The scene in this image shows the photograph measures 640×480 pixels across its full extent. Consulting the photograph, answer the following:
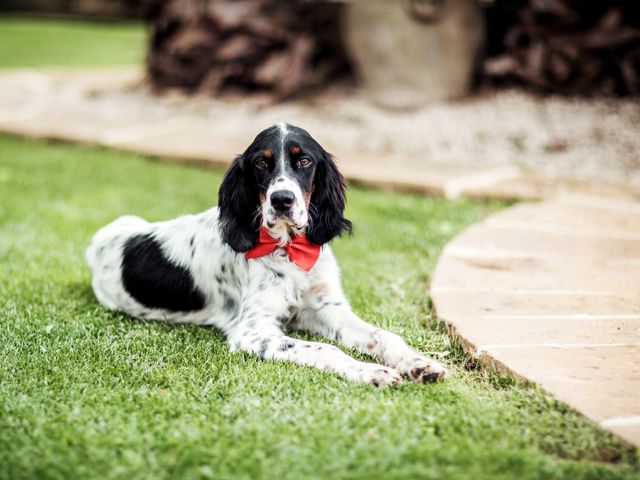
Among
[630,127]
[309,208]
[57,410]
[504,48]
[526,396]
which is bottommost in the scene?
[57,410]

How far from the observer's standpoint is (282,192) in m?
→ 3.38

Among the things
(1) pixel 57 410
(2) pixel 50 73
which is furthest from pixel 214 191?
(2) pixel 50 73

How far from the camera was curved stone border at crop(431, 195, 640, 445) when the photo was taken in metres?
2.93

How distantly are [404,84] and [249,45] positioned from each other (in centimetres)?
193

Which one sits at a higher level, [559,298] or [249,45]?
[249,45]

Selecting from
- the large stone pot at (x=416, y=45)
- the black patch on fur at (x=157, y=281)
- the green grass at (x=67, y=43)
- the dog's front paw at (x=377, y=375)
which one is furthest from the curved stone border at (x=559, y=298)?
the green grass at (x=67, y=43)

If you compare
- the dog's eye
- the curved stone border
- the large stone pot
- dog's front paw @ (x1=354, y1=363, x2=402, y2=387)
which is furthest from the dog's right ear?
the large stone pot

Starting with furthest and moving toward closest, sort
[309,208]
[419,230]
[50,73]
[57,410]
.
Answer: [50,73] < [419,230] < [309,208] < [57,410]

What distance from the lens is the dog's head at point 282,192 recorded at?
3445 mm

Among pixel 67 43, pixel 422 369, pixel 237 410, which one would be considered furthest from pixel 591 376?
pixel 67 43

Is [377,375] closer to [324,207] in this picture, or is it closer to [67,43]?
[324,207]

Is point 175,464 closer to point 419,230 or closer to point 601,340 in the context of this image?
point 601,340

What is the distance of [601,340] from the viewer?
3.33m

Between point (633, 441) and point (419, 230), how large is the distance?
9.51 feet
